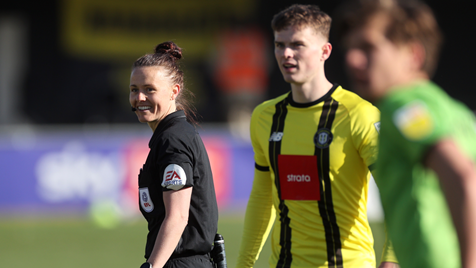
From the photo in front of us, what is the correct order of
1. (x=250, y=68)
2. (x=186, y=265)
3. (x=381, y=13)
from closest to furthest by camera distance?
(x=381, y=13) < (x=186, y=265) < (x=250, y=68)

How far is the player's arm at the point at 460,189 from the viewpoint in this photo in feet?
4.82

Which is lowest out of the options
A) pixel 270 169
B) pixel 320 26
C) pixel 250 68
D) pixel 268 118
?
pixel 270 169

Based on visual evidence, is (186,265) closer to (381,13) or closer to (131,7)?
(381,13)

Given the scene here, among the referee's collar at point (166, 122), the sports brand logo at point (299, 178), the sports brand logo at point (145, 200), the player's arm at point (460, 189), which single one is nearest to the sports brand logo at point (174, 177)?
the sports brand logo at point (145, 200)

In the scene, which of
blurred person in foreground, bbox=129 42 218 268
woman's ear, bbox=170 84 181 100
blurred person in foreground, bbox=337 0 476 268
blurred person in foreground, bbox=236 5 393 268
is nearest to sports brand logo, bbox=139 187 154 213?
blurred person in foreground, bbox=129 42 218 268

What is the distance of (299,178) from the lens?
2.96 m

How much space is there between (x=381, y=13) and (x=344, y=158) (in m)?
1.30

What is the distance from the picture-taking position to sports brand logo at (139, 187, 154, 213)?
9.09ft

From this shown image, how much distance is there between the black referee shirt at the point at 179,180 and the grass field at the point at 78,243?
4.30 meters

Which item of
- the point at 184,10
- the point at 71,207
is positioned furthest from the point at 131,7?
the point at 71,207

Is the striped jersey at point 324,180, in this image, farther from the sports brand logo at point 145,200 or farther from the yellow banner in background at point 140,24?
the yellow banner in background at point 140,24

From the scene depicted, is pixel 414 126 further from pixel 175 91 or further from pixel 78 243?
pixel 78 243

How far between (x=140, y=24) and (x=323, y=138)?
50.9 ft

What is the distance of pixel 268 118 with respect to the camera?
3.22m
